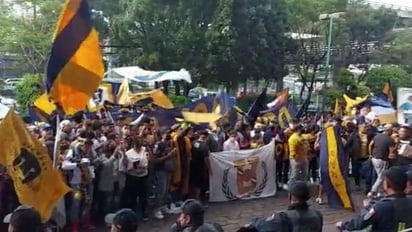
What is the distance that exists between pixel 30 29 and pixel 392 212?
134ft

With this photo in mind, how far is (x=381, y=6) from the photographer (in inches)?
1973

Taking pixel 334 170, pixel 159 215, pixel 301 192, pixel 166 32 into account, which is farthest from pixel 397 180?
pixel 166 32

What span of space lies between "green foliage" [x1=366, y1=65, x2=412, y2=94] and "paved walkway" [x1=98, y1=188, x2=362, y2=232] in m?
30.6

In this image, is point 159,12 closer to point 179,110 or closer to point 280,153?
point 179,110

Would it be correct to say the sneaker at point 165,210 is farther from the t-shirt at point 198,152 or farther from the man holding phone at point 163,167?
the t-shirt at point 198,152

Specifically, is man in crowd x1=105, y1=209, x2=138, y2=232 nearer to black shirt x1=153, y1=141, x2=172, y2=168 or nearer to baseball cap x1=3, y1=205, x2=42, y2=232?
baseball cap x1=3, y1=205, x2=42, y2=232

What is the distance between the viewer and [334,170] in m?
13.2

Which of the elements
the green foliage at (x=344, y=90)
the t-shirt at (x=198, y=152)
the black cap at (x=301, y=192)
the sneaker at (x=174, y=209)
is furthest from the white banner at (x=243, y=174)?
the green foliage at (x=344, y=90)

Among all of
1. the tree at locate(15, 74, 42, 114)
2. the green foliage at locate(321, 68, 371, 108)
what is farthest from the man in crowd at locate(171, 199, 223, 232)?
the green foliage at locate(321, 68, 371, 108)

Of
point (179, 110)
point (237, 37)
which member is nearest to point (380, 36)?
point (237, 37)

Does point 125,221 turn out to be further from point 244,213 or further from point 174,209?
point 244,213

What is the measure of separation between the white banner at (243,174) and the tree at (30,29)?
3051 centimetres

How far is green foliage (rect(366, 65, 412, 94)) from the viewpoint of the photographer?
4403 cm

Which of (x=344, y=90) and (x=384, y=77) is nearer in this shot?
(x=344, y=90)
